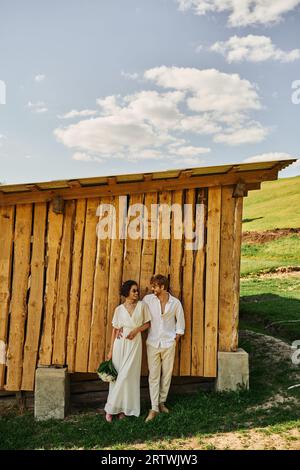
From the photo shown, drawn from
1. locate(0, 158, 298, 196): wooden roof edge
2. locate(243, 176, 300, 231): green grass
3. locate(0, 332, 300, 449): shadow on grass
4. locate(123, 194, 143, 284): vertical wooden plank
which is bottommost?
locate(0, 332, 300, 449): shadow on grass

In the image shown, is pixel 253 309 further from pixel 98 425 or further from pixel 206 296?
pixel 98 425

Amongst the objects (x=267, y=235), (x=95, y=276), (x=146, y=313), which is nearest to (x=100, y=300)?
(x=95, y=276)

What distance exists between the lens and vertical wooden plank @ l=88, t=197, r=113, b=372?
23.0ft

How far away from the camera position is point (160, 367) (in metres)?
6.74

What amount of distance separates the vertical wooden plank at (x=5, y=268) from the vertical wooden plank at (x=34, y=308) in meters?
0.35

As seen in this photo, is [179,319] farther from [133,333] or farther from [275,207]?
[275,207]

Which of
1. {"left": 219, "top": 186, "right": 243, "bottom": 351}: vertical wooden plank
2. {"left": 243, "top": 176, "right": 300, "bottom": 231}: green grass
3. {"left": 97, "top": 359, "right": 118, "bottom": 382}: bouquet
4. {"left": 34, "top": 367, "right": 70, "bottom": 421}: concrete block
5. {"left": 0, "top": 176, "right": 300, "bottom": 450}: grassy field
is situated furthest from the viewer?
{"left": 243, "top": 176, "right": 300, "bottom": 231}: green grass

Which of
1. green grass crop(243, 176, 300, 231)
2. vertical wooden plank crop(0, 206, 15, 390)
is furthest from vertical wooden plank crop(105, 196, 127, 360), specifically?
green grass crop(243, 176, 300, 231)

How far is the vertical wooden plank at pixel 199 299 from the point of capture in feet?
23.0

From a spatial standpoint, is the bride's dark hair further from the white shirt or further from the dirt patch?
the dirt patch

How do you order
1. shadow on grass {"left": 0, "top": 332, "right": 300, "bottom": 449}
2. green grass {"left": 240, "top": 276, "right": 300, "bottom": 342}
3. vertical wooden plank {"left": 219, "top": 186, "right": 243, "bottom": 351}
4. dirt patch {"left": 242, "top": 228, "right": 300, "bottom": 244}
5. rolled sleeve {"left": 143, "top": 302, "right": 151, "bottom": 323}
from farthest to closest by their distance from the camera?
1. dirt patch {"left": 242, "top": 228, "right": 300, "bottom": 244}
2. green grass {"left": 240, "top": 276, "right": 300, "bottom": 342}
3. vertical wooden plank {"left": 219, "top": 186, "right": 243, "bottom": 351}
4. rolled sleeve {"left": 143, "top": 302, "right": 151, "bottom": 323}
5. shadow on grass {"left": 0, "top": 332, "right": 300, "bottom": 449}

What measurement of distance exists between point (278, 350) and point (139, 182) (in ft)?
14.3

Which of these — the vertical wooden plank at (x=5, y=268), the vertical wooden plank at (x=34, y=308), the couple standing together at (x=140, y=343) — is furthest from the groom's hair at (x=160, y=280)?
the vertical wooden plank at (x=5, y=268)

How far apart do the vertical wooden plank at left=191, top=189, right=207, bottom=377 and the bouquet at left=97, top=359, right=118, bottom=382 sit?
4.19 feet
